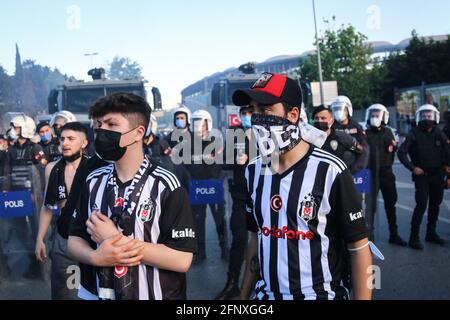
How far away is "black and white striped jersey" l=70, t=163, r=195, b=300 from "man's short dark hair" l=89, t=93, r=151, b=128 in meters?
0.29

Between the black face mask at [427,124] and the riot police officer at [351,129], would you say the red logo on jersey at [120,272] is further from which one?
the black face mask at [427,124]

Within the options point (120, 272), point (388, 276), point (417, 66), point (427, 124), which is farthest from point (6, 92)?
point (417, 66)

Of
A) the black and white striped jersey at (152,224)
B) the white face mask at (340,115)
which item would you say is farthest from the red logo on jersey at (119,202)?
the white face mask at (340,115)

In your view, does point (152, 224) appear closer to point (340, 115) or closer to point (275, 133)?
point (275, 133)

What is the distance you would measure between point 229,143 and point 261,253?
3902mm

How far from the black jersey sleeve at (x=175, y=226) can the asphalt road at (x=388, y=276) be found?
339 cm

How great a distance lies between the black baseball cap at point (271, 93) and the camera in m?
2.76

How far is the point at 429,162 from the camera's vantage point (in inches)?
314

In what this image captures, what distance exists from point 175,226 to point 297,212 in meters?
0.62

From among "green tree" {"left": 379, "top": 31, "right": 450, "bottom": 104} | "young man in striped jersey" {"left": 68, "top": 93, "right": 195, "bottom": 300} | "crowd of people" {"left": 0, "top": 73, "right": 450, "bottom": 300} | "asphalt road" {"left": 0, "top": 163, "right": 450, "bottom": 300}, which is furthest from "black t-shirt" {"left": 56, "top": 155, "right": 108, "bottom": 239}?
"green tree" {"left": 379, "top": 31, "right": 450, "bottom": 104}

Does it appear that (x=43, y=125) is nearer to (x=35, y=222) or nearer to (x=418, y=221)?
(x=35, y=222)

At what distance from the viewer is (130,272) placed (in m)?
2.68

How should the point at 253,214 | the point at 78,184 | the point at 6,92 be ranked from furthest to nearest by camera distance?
the point at 6,92, the point at 78,184, the point at 253,214
